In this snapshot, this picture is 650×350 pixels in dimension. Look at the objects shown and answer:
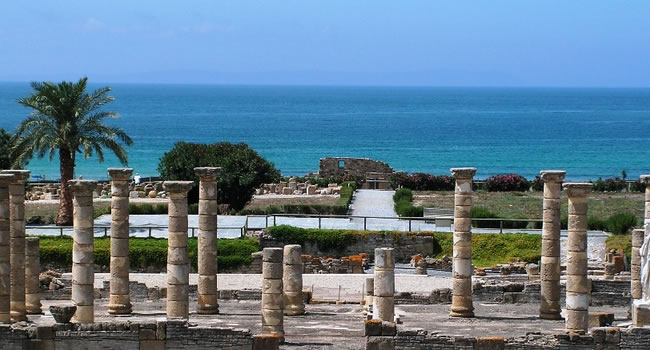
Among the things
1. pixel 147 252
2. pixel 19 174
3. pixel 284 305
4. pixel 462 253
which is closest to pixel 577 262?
pixel 462 253

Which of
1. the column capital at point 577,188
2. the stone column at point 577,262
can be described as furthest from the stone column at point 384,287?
the column capital at point 577,188

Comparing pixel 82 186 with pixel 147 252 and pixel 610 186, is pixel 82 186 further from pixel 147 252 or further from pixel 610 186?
pixel 610 186

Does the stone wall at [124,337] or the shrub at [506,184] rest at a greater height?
the shrub at [506,184]

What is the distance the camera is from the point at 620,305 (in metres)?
40.2

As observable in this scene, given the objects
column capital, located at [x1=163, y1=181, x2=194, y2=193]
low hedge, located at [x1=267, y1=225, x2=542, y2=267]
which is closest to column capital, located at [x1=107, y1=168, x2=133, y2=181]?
column capital, located at [x1=163, y1=181, x2=194, y2=193]

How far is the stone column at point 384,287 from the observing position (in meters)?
35.1

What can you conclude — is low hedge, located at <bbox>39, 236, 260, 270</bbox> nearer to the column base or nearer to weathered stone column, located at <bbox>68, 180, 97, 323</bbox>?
the column base

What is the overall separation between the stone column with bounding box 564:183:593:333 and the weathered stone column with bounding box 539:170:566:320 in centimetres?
117

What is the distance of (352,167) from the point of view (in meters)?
82.6

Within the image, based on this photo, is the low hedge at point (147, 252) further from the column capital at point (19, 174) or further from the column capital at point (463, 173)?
the column capital at point (19, 174)

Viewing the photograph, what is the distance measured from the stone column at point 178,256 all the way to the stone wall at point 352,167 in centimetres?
4408

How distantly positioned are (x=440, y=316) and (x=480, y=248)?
14571mm

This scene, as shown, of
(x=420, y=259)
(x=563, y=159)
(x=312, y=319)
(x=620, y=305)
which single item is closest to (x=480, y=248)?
(x=420, y=259)

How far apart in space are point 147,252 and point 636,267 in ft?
58.1
